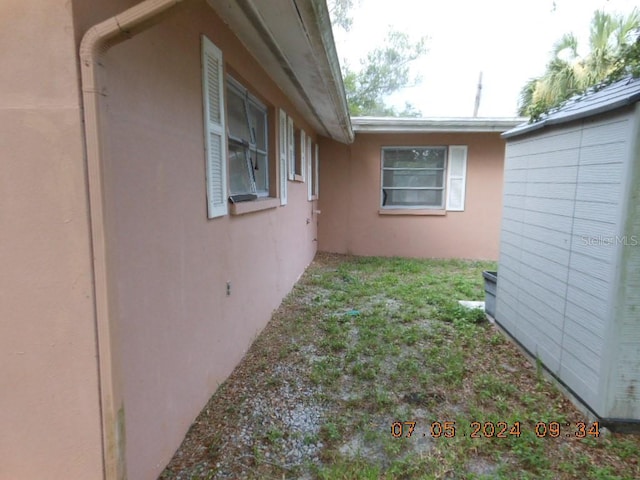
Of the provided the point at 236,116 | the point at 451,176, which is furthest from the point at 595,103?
the point at 451,176

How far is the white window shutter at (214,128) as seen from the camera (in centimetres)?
227

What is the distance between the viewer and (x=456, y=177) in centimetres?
759

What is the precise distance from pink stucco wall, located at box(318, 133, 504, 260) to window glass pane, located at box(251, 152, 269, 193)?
3802 millimetres

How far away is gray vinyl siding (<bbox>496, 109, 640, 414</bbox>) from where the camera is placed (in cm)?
211

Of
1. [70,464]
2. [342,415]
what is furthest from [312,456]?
[70,464]

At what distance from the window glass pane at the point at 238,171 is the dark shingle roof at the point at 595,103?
8.03 ft

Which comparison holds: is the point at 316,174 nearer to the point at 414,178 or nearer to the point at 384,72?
the point at 414,178

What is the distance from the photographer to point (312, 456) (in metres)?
1.96

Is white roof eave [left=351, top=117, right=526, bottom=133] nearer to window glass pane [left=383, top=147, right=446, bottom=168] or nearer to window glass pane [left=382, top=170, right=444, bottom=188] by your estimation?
window glass pane [left=383, top=147, right=446, bottom=168]

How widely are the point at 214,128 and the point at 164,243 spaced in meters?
0.97

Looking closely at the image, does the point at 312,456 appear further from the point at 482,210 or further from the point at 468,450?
the point at 482,210

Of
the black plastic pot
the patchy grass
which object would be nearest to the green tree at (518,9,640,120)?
the black plastic pot

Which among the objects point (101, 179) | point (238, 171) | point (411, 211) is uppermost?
point (238, 171)

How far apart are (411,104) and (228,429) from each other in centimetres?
2267
